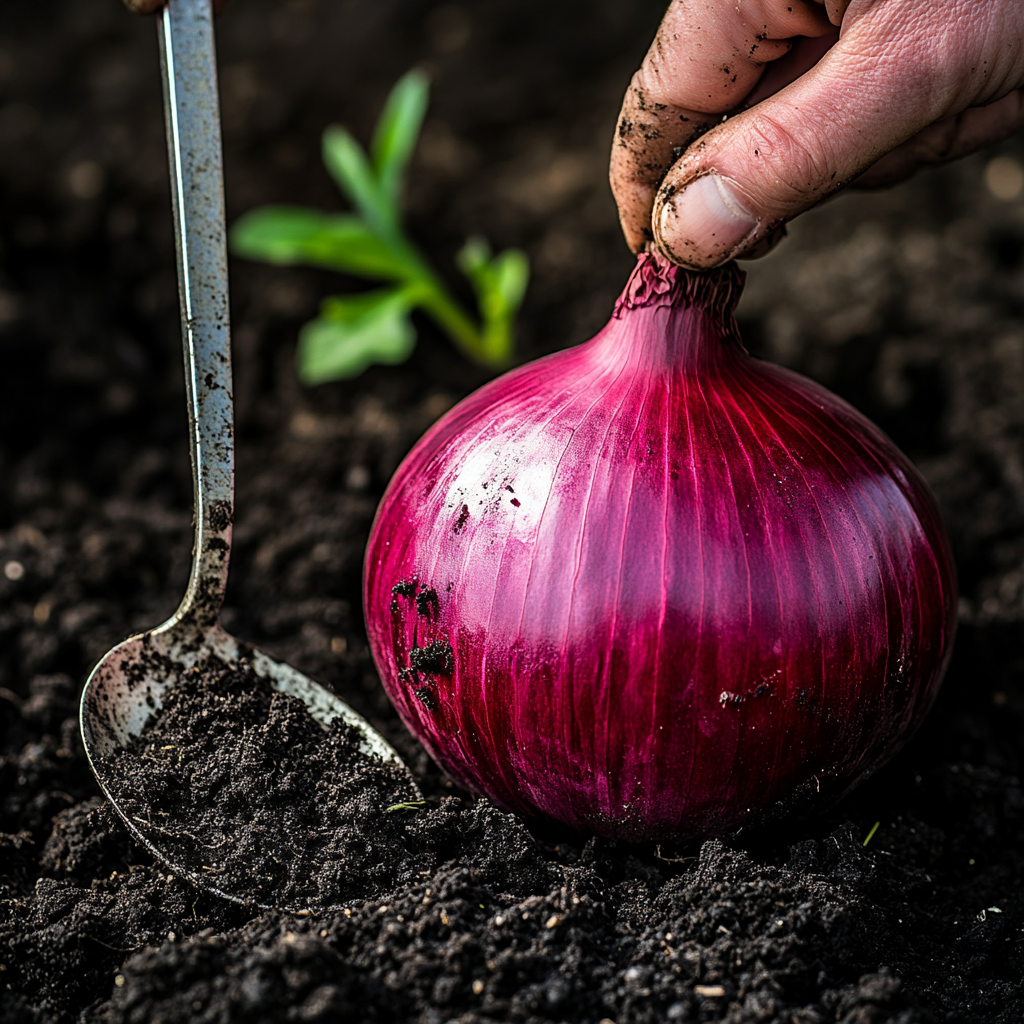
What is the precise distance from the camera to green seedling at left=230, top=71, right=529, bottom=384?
241 centimetres

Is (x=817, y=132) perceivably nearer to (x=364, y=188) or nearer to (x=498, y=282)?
(x=498, y=282)

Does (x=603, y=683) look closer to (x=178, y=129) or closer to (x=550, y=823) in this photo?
(x=550, y=823)

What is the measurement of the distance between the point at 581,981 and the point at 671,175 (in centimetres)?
94

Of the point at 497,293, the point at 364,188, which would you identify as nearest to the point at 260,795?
the point at 497,293

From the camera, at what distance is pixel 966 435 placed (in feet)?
7.69

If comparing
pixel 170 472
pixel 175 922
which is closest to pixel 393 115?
pixel 170 472

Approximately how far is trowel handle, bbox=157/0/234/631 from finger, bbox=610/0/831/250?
0.57 m

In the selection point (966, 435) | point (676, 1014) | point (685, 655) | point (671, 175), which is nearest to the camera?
point (676, 1014)

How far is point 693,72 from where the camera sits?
1259 millimetres

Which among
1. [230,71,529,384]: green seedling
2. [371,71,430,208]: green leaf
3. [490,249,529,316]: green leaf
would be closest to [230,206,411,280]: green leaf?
[230,71,529,384]: green seedling

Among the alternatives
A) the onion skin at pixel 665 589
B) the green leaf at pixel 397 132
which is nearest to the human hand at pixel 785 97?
the onion skin at pixel 665 589

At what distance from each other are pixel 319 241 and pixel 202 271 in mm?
1227

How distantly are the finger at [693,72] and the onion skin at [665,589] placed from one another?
19 cm

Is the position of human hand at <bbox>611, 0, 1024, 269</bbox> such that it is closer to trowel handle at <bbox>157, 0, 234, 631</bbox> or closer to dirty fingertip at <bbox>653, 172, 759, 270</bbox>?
dirty fingertip at <bbox>653, 172, 759, 270</bbox>
